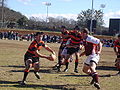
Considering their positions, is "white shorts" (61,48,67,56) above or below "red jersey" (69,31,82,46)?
below

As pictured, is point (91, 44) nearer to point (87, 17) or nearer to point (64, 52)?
point (64, 52)

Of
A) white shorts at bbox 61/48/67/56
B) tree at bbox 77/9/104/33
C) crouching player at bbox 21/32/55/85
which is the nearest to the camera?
crouching player at bbox 21/32/55/85

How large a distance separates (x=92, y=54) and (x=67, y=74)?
3028 mm

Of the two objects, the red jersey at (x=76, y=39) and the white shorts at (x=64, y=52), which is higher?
the red jersey at (x=76, y=39)

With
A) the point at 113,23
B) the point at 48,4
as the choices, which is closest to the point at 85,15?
the point at 48,4

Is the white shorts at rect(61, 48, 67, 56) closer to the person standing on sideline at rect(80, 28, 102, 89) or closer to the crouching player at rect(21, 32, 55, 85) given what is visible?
the crouching player at rect(21, 32, 55, 85)

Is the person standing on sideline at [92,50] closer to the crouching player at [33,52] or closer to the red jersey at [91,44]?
the red jersey at [91,44]

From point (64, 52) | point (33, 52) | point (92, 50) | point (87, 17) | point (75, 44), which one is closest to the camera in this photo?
point (92, 50)

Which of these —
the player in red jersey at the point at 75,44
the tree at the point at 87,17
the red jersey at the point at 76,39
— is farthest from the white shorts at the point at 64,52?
the tree at the point at 87,17

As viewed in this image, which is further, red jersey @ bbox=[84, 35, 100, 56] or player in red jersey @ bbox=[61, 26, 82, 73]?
player in red jersey @ bbox=[61, 26, 82, 73]

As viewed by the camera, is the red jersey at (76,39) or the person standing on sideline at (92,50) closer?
the person standing on sideline at (92,50)

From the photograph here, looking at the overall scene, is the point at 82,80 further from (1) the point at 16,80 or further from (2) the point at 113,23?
(2) the point at 113,23

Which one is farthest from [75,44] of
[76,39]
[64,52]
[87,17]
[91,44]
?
[87,17]

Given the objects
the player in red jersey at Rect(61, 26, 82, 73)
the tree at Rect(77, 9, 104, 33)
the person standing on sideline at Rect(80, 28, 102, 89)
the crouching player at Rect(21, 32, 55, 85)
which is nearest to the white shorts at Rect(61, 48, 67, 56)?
the player in red jersey at Rect(61, 26, 82, 73)
